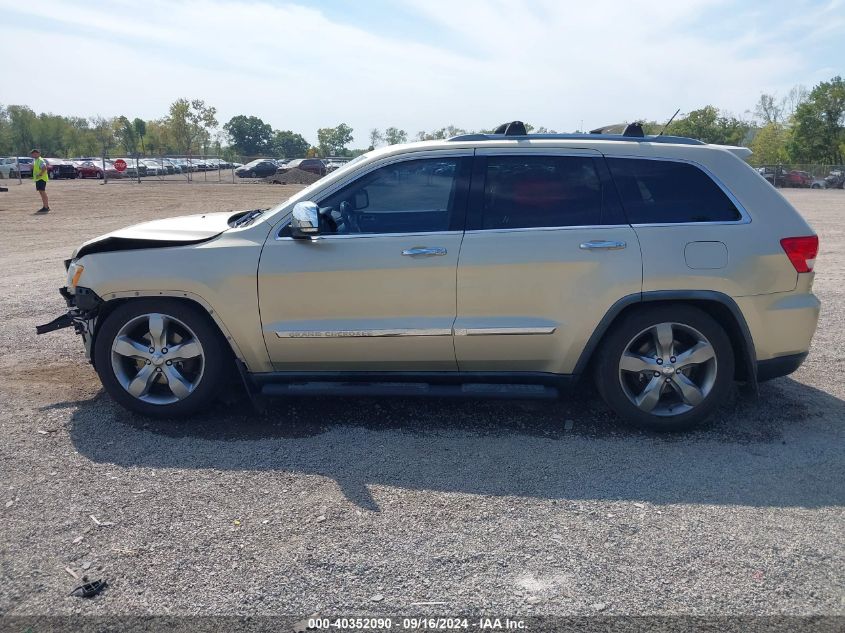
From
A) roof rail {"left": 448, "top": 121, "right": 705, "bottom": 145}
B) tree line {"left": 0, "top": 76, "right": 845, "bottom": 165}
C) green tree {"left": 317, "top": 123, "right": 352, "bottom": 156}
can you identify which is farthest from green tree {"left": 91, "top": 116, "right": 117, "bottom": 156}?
roof rail {"left": 448, "top": 121, "right": 705, "bottom": 145}

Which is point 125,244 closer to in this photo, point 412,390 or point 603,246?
point 412,390

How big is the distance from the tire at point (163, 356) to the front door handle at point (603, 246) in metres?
2.47

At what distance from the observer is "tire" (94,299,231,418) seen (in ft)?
15.5

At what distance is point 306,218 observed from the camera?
14.4 feet

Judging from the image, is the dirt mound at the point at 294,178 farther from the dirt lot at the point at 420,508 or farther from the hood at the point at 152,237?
the dirt lot at the point at 420,508

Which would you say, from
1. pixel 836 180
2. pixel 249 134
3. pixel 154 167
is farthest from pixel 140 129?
pixel 836 180

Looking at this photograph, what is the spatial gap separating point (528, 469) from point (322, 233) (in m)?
2.01

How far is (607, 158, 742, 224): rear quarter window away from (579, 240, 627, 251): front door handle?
8.0 inches

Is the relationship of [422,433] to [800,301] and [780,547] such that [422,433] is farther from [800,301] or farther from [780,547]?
[800,301]

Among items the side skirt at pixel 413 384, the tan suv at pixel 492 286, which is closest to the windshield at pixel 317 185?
the tan suv at pixel 492 286

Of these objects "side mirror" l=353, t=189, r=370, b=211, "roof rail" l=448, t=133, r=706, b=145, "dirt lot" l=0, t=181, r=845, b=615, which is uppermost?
"roof rail" l=448, t=133, r=706, b=145

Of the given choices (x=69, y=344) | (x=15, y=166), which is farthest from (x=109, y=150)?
(x=69, y=344)

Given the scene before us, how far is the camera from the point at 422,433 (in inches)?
183

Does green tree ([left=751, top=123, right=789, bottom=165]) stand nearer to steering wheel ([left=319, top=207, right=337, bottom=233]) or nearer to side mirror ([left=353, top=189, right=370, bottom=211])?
side mirror ([left=353, top=189, right=370, bottom=211])
